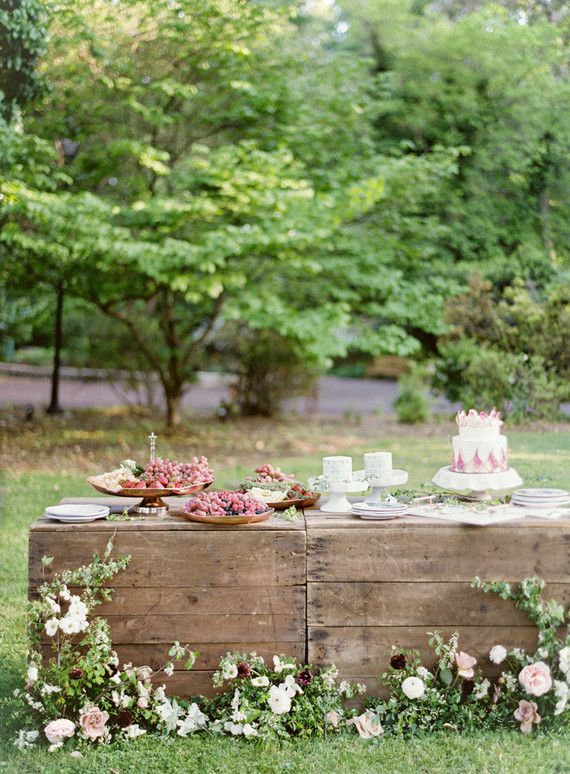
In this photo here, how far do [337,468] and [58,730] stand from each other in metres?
1.08

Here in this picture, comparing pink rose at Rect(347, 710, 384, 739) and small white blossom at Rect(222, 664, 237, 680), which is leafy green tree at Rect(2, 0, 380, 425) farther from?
pink rose at Rect(347, 710, 384, 739)

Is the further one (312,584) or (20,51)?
(20,51)

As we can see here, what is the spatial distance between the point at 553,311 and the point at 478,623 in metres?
6.34

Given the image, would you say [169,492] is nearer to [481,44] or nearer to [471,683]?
[471,683]

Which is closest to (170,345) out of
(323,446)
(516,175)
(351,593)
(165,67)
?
(323,446)

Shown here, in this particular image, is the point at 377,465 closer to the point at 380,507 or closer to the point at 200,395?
the point at 380,507

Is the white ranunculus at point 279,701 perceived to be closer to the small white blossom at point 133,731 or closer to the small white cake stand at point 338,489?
the small white blossom at point 133,731

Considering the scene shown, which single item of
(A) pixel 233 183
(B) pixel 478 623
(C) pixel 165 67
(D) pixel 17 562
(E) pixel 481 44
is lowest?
(D) pixel 17 562

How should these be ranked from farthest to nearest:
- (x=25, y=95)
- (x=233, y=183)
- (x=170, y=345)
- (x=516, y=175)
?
(x=516, y=175)
(x=170, y=345)
(x=233, y=183)
(x=25, y=95)

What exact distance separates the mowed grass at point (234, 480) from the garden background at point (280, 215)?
50 mm

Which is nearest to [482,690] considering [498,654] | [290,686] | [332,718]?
[498,654]

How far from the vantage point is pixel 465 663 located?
2.15m

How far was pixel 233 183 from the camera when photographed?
593 centimetres

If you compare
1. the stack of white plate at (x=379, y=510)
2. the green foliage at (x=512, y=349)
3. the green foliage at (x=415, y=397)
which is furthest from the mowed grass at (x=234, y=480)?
the stack of white plate at (x=379, y=510)
